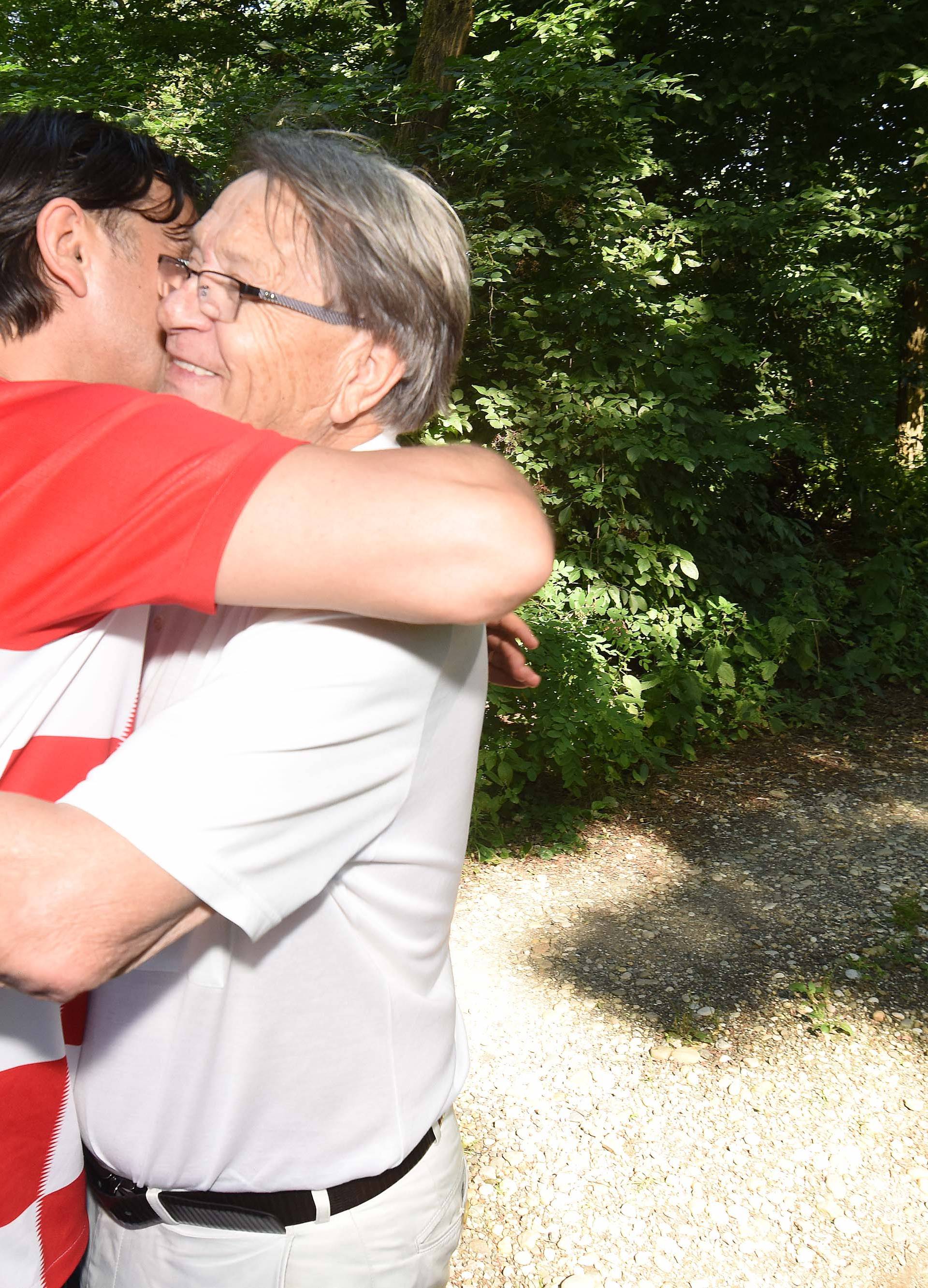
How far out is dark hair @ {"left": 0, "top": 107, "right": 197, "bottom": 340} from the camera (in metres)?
1.34

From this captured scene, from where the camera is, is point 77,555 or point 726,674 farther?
point 726,674

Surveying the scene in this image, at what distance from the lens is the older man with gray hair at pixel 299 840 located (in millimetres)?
988

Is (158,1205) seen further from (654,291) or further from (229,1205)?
(654,291)

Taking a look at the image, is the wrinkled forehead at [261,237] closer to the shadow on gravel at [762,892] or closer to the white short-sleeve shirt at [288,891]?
the white short-sleeve shirt at [288,891]

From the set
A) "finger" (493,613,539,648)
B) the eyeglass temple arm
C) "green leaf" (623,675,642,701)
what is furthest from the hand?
"green leaf" (623,675,642,701)

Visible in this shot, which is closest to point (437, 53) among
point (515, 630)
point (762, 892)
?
point (762, 892)

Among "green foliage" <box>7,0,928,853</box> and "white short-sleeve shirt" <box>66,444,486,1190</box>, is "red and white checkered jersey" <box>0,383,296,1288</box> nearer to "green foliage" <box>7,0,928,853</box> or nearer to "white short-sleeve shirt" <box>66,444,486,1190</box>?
"white short-sleeve shirt" <box>66,444,486,1190</box>

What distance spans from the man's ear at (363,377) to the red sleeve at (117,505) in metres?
0.41

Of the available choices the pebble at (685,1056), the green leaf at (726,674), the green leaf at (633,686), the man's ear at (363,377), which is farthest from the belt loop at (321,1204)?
the green leaf at (726,674)

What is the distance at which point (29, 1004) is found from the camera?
1.15 m

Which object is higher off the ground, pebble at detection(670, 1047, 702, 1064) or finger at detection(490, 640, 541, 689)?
finger at detection(490, 640, 541, 689)

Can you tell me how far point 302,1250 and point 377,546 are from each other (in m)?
0.88

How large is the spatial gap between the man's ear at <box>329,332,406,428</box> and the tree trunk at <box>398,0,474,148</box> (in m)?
5.20

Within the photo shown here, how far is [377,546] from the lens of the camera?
3.21 ft
